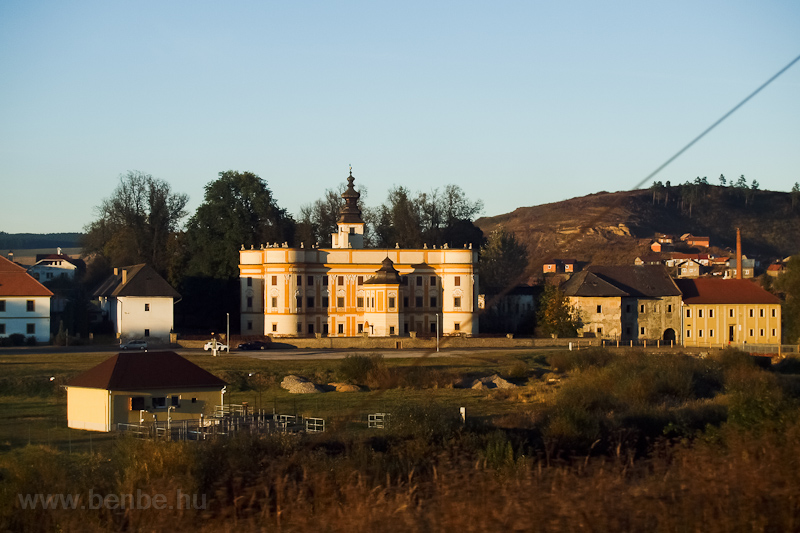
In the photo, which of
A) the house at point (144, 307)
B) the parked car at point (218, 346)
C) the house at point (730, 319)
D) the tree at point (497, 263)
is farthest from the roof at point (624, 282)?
the house at point (144, 307)

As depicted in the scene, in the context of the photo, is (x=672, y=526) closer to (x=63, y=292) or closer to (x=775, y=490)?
(x=775, y=490)

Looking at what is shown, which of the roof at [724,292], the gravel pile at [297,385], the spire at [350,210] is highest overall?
the spire at [350,210]

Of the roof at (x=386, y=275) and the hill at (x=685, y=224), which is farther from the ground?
the hill at (x=685, y=224)

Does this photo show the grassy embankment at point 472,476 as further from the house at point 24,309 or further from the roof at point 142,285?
the house at point 24,309

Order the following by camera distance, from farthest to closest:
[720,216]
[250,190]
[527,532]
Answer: [720,216] < [250,190] < [527,532]

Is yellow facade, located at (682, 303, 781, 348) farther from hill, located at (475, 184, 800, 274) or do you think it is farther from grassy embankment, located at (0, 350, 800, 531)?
grassy embankment, located at (0, 350, 800, 531)

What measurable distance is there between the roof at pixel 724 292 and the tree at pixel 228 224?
3474 cm

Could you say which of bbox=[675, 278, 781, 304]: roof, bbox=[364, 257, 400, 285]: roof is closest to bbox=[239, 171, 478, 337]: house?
bbox=[364, 257, 400, 285]: roof

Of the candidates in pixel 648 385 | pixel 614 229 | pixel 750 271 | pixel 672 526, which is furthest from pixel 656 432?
pixel 614 229

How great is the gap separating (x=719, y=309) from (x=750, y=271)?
39289 mm

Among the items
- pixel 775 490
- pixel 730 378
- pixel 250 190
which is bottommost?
pixel 730 378

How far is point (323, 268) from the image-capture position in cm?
6794

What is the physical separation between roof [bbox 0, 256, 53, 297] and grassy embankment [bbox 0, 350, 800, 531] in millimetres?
38873

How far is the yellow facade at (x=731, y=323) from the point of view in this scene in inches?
2785
